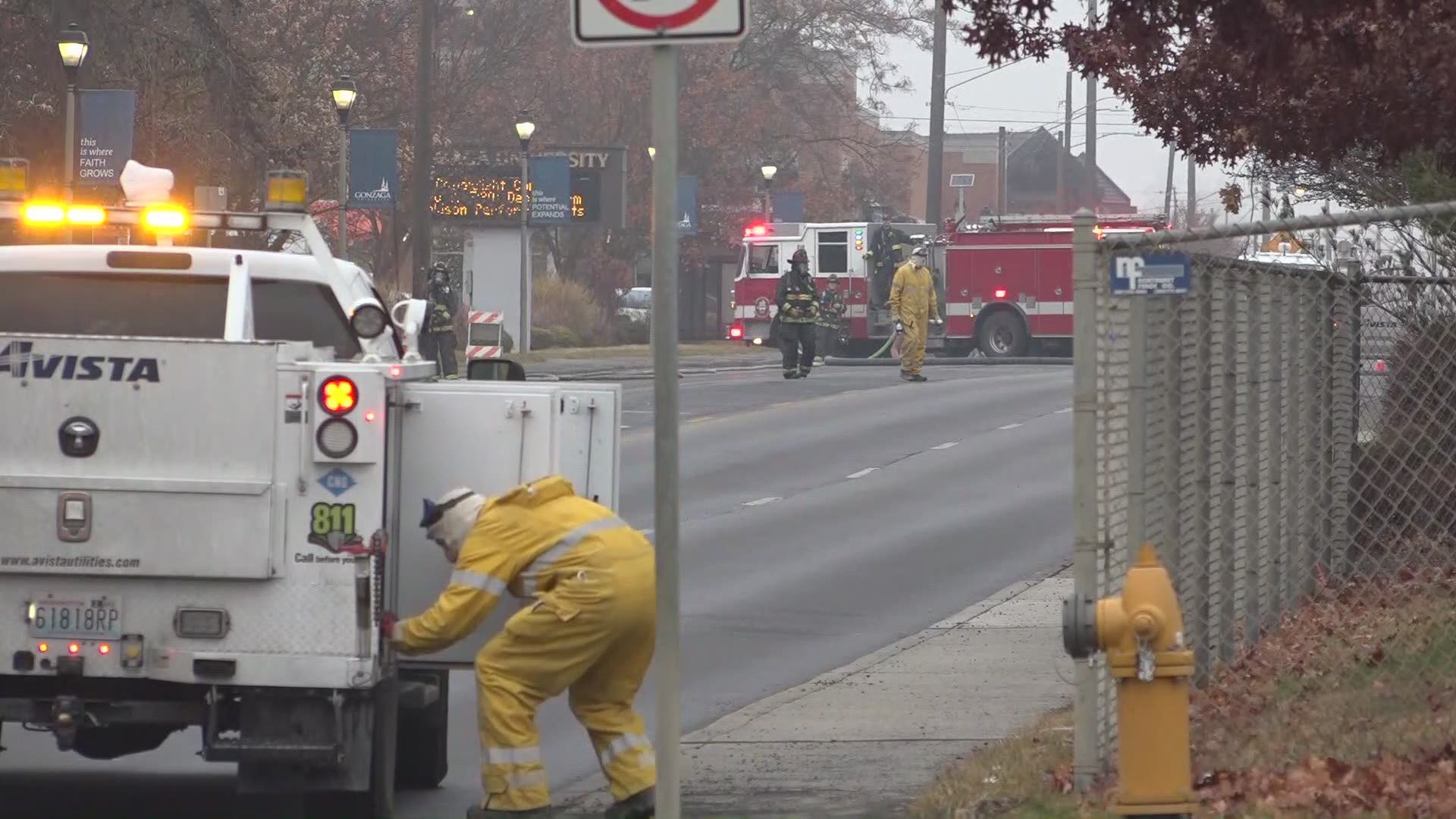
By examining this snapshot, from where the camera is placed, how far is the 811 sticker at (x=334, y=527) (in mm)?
6938

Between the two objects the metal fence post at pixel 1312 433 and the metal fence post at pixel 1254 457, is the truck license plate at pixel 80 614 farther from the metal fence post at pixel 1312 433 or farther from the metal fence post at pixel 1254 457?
the metal fence post at pixel 1312 433

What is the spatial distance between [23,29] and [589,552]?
25589 millimetres

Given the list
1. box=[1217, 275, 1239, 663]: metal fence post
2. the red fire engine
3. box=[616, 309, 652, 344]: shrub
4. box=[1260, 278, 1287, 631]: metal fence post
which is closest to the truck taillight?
box=[1217, 275, 1239, 663]: metal fence post

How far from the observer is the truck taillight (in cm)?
690

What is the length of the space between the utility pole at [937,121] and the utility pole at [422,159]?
18.0 meters

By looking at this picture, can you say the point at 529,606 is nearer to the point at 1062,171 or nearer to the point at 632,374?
the point at 632,374

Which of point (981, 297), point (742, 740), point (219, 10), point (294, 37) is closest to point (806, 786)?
point (742, 740)

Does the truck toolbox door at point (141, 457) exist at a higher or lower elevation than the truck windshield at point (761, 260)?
lower

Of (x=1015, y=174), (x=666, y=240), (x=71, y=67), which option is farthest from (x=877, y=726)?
(x=1015, y=174)

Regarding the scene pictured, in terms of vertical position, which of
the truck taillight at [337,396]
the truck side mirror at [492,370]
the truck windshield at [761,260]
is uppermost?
the truck windshield at [761,260]

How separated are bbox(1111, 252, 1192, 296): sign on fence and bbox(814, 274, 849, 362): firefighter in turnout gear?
1461 inches

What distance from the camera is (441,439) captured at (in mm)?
7641

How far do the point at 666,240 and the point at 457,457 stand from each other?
83.4 inches

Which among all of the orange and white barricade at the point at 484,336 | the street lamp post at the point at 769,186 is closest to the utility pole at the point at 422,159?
the orange and white barricade at the point at 484,336
